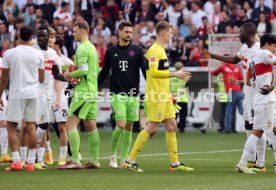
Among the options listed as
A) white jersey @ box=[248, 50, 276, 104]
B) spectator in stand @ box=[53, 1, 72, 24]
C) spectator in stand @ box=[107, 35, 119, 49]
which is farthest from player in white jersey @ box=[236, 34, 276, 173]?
spectator in stand @ box=[53, 1, 72, 24]

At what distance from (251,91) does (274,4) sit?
1566 cm

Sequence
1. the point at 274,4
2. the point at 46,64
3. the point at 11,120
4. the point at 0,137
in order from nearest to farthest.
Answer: the point at 11,120, the point at 46,64, the point at 0,137, the point at 274,4

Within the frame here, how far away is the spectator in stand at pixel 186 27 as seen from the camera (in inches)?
1292

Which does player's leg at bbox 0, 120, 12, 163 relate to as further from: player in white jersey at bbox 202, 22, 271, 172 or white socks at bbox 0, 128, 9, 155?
player in white jersey at bbox 202, 22, 271, 172

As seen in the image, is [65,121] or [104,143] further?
[104,143]

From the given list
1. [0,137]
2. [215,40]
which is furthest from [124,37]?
[215,40]

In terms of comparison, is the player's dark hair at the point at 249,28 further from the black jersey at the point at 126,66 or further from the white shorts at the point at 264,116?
the black jersey at the point at 126,66

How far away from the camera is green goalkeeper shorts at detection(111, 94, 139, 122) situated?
17.5 metres

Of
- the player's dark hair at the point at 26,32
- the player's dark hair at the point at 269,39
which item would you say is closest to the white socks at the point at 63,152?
the player's dark hair at the point at 26,32

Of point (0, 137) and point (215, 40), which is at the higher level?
point (215, 40)

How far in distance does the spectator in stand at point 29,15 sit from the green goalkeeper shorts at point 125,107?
17.8 m

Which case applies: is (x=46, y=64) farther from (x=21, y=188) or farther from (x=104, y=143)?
(x=104, y=143)

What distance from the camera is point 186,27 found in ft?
108

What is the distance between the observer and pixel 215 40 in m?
30.0
